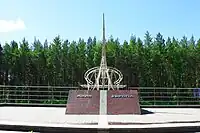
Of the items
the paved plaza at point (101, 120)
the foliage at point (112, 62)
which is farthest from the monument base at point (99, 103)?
the foliage at point (112, 62)

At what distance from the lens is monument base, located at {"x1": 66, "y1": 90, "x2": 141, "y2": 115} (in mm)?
11141

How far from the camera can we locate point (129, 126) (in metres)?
7.46

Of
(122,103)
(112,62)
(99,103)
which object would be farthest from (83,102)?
(112,62)

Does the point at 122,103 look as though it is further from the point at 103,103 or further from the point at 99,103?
the point at 99,103

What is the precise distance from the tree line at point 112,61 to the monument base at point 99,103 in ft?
74.5

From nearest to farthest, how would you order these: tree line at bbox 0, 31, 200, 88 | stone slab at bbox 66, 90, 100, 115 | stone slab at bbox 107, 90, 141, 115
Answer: stone slab at bbox 107, 90, 141, 115 < stone slab at bbox 66, 90, 100, 115 < tree line at bbox 0, 31, 200, 88

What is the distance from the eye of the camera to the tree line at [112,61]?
35.3 m

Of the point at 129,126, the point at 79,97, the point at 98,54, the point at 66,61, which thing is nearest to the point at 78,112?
the point at 79,97

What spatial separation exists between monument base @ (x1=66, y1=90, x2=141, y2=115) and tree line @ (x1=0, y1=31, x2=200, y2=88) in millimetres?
22703

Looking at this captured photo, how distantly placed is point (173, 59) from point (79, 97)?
82.0ft

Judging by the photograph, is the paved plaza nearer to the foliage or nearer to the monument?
the monument

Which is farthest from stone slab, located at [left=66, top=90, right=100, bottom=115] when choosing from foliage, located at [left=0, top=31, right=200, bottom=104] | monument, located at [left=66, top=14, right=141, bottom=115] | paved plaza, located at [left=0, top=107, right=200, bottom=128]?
foliage, located at [left=0, top=31, right=200, bottom=104]

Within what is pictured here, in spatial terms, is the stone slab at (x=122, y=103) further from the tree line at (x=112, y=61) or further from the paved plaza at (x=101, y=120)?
the tree line at (x=112, y=61)

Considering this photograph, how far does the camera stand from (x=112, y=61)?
35812 millimetres
